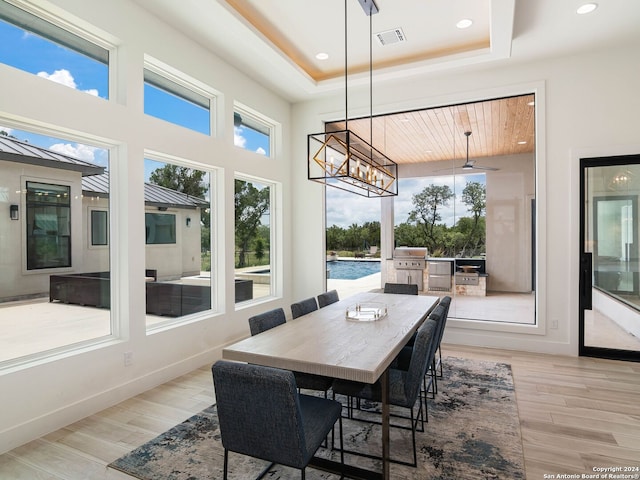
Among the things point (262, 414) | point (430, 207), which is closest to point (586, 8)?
point (430, 207)

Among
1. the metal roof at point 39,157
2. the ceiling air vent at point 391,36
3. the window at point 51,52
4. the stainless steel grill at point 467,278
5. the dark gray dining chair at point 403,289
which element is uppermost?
the ceiling air vent at point 391,36

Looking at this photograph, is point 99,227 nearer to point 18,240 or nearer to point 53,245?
point 53,245

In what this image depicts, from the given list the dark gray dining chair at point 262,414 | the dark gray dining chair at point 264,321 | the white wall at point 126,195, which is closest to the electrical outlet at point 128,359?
the white wall at point 126,195

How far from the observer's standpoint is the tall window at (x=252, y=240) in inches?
195

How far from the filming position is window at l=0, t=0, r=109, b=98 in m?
2.70

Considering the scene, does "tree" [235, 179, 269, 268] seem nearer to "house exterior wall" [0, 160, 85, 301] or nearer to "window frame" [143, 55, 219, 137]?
"window frame" [143, 55, 219, 137]

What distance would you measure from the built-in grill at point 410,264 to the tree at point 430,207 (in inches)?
7.2

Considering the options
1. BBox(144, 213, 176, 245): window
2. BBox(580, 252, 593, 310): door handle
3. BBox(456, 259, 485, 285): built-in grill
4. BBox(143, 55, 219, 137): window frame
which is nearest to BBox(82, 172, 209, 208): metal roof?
BBox(144, 213, 176, 245): window

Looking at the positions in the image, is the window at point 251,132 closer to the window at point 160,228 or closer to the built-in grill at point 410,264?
the window at point 160,228

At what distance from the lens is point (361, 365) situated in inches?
76.3

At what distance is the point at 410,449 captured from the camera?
2492mm

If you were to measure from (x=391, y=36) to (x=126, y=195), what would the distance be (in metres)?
3.21

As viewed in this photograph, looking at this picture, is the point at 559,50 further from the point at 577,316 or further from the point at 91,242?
the point at 91,242

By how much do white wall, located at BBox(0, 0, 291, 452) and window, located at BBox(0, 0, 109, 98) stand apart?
0.15 metres
